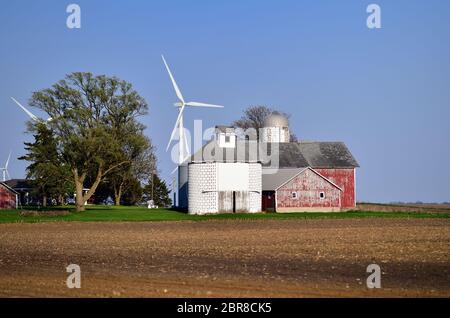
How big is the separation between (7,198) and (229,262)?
72229mm

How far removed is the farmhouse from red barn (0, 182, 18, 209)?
27.1 meters

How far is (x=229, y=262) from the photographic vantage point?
80.9ft

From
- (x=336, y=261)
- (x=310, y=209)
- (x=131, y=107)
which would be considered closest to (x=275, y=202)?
(x=310, y=209)

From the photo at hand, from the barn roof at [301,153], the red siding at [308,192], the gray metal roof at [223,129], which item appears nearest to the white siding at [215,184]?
the barn roof at [301,153]

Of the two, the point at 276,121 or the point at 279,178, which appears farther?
the point at 276,121

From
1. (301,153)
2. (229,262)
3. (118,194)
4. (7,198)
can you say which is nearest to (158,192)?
(118,194)

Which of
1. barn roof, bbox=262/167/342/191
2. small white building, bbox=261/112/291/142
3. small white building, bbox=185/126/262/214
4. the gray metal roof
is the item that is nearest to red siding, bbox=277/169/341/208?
barn roof, bbox=262/167/342/191

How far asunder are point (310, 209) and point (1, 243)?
122 ft

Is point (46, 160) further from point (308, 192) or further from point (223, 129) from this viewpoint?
point (308, 192)

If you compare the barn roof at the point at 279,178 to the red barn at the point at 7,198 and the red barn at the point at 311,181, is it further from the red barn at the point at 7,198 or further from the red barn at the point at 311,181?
the red barn at the point at 7,198

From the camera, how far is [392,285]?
737 inches
